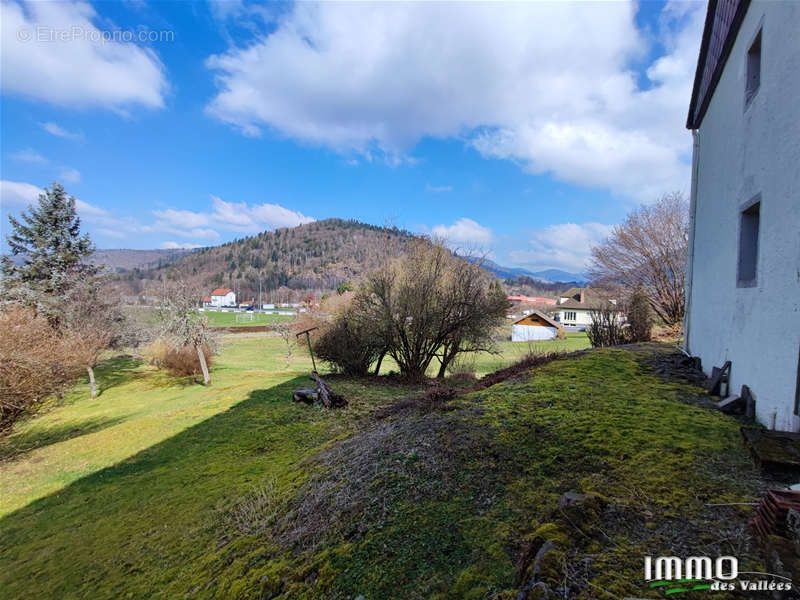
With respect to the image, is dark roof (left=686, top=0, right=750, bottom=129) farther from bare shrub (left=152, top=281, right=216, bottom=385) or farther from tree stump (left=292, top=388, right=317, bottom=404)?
bare shrub (left=152, top=281, right=216, bottom=385)

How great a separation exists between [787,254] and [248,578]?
528 centimetres

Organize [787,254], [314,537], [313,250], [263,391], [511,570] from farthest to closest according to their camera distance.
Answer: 1. [313,250]
2. [263,391]
3. [787,254]
4. [314,537]
5. [511,570]

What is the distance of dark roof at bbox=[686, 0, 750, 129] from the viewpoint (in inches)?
204

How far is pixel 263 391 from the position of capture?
12.3 meters

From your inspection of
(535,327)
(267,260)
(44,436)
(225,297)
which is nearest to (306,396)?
(44,436)

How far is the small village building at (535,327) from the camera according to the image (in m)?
41.7

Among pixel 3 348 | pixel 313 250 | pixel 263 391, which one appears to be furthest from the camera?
pixel 313 250

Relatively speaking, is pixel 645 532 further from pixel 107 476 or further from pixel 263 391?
pixel 263 391

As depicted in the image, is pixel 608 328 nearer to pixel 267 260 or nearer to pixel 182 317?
pixel 182 317

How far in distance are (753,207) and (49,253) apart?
3263 centimetres

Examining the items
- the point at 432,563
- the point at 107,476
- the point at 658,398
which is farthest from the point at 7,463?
the point at 658,398

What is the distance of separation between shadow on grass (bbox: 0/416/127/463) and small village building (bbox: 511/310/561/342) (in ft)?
121

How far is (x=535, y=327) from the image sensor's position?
43031mm

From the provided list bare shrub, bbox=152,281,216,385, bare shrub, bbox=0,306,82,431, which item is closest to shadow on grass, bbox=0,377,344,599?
bare shrub, bbox=0,306,82,431
